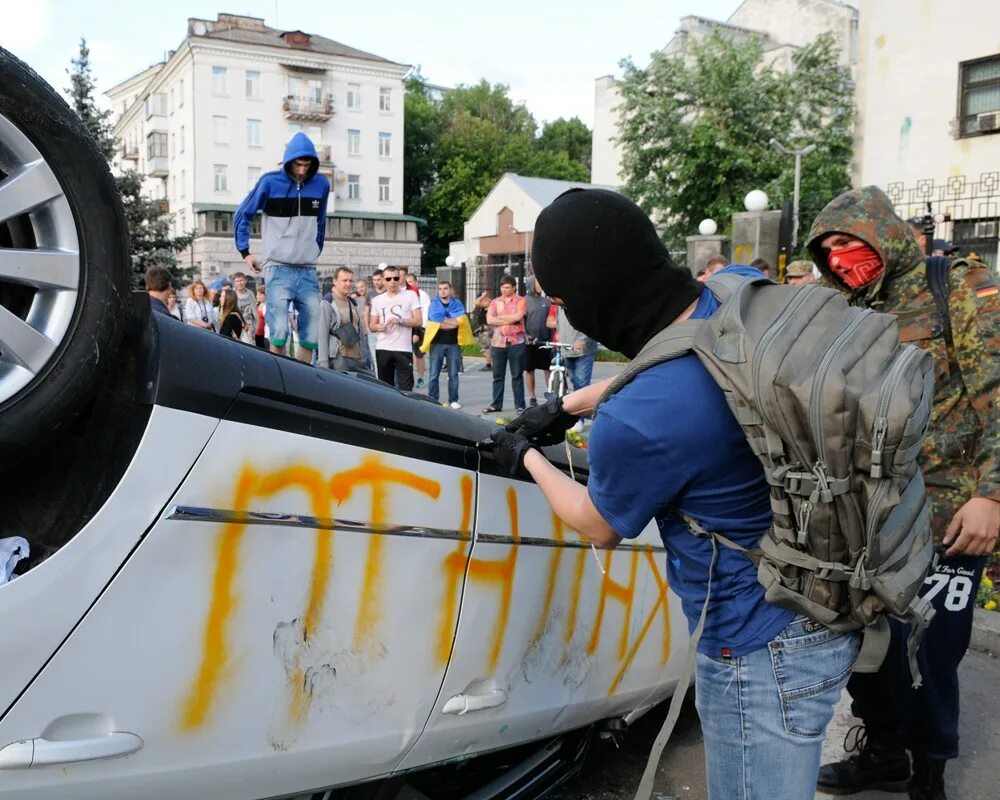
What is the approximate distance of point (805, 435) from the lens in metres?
1.72

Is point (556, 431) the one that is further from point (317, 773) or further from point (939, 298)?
point (939, 298)

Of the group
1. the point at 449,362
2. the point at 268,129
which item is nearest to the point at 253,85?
the point at 268,129

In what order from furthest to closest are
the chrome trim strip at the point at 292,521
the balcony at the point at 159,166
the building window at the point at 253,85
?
the balcony at the point at 159,166 < the building window at the point at 253,85 < the chrome trim strip at the point at 292,521

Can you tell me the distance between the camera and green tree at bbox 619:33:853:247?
29391 millimetres

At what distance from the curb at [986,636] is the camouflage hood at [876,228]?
91.8 inches

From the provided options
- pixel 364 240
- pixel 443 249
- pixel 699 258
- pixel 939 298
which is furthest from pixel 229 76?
pixel 939 298

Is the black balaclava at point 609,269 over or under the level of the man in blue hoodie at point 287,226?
under

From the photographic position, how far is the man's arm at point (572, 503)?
1.97 m

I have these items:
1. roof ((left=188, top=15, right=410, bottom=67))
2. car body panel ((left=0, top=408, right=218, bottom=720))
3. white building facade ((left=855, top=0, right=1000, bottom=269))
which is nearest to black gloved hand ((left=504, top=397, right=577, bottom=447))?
car body panel ((left=0, top=408, right=218, bottom=720))

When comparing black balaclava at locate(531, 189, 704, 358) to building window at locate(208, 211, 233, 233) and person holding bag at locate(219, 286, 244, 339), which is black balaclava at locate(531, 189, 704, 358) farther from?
building window at locate(208, 211, 233, 233)

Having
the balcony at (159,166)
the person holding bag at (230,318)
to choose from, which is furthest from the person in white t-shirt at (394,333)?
the balcony at (159,166)

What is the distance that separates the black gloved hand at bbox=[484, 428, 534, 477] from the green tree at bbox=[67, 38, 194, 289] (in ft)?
65.4

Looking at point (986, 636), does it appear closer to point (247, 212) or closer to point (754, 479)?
point (754, 479)

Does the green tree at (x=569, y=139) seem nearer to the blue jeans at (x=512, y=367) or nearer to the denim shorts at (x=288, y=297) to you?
the blue jeans at (x=512, y=367)
